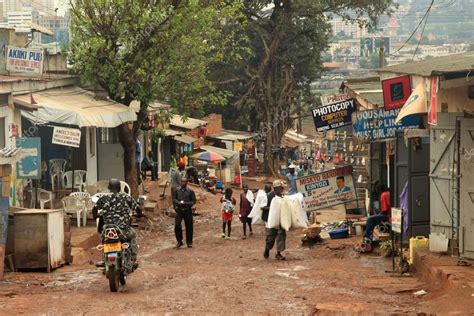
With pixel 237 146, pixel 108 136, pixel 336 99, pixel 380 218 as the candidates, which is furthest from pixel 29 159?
pixel 237 146

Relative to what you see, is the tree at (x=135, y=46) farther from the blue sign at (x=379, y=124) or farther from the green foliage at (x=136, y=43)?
the blue sign at (x=379, y=124)

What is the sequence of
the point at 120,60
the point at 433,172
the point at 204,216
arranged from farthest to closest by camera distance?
the point at 204,216 → the point at 120,60 → the point at 433,172

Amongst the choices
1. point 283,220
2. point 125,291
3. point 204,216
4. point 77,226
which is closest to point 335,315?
point 125,291

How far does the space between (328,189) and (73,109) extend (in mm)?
6257

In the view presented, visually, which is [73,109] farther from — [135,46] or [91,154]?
[91,154]

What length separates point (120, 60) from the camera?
22750 millimetres

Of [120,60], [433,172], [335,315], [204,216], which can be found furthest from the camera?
[204,216]

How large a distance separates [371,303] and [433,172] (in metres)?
3.80

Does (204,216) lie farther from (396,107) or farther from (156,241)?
(396,107)

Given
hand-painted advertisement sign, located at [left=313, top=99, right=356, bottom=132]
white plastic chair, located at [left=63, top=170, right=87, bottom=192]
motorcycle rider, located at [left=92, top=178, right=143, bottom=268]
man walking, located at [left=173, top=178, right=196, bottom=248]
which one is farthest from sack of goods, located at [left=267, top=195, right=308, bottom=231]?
white plastic chair, located at [left=63, top=170, right=87, bottom=192]

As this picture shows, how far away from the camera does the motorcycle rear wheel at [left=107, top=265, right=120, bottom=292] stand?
455 inches

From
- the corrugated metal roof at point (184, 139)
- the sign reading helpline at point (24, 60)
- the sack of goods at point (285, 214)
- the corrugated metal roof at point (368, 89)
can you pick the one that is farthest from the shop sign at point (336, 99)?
the corrugated metal roof at point (184, 139)

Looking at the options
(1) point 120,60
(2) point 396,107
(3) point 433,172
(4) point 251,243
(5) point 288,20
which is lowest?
(4) point 251,243

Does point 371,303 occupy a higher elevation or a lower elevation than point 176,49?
lower
